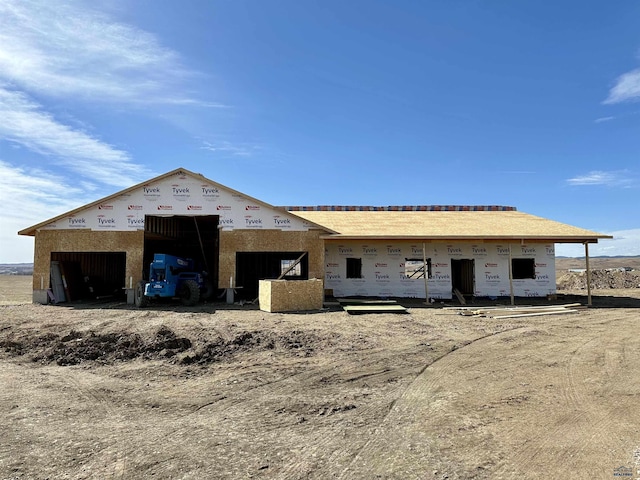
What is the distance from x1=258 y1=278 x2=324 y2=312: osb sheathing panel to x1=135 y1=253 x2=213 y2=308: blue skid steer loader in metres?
3.26

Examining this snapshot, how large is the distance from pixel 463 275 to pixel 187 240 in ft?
50.7

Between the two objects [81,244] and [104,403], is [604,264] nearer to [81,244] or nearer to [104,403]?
[81,244]

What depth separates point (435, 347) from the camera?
9773 mm

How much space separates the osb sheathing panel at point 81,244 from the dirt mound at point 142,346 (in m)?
8.20

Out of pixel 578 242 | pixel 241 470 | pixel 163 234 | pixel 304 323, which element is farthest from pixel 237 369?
pixel 578 242

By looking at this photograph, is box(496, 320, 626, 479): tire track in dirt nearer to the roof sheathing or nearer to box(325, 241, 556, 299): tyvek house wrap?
the roof sheathing

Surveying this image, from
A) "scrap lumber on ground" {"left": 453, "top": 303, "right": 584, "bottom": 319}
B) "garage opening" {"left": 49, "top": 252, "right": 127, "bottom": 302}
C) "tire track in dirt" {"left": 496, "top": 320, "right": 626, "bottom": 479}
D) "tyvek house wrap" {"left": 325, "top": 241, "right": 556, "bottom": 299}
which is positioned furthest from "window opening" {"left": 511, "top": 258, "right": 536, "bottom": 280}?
"garage opening" {"left": 49, "top": 252, "right": 127, "bottom": 302}

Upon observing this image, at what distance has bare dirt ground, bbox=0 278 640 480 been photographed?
4.27 meters

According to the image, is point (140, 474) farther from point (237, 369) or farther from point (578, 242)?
point (578, 242)

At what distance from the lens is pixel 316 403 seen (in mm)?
6078

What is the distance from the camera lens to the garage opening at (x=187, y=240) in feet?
72.1

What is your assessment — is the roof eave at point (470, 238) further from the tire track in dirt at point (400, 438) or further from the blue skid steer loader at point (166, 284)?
the tire track in dirt at point (400, 438)

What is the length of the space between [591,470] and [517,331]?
28.2 feet

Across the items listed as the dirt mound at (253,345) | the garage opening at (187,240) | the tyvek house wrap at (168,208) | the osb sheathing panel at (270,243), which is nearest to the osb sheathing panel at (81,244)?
the tyvek house wrap at (168,208)
